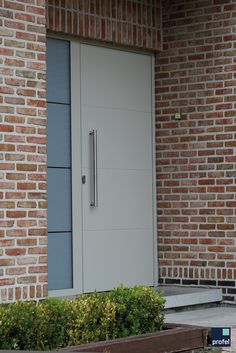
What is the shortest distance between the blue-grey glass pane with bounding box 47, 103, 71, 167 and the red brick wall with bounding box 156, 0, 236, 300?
1707 mm

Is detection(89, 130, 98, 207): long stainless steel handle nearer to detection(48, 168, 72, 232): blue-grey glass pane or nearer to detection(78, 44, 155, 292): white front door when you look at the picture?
detection(78, 44, 155, 292): white front door

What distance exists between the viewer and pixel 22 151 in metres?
8.88

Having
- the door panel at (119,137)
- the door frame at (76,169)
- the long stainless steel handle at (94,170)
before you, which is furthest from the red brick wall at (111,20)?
the long stainless steel handle at (94,170)

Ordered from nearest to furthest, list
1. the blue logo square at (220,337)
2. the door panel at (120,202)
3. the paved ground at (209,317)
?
the blue logo square at (220,337) < the paved ground at (209,317) < the door panel at (120,202)

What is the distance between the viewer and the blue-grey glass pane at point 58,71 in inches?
422

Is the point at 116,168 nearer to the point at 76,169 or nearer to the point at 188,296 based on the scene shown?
the point at 76,169

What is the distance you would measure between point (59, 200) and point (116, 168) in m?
1.07

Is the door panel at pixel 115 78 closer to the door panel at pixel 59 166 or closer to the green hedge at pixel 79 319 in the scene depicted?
the door panel at pixel 59 166

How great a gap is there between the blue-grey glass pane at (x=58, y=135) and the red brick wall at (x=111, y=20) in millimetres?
869

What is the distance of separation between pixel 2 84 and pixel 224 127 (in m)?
3.71

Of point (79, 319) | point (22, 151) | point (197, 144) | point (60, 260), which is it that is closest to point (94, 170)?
point (60, 260)

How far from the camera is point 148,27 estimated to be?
12008 millimetres

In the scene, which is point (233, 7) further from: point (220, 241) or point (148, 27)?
point (220, 241)

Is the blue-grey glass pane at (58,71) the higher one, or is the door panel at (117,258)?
the blue-grey glass pane at (58,71)
